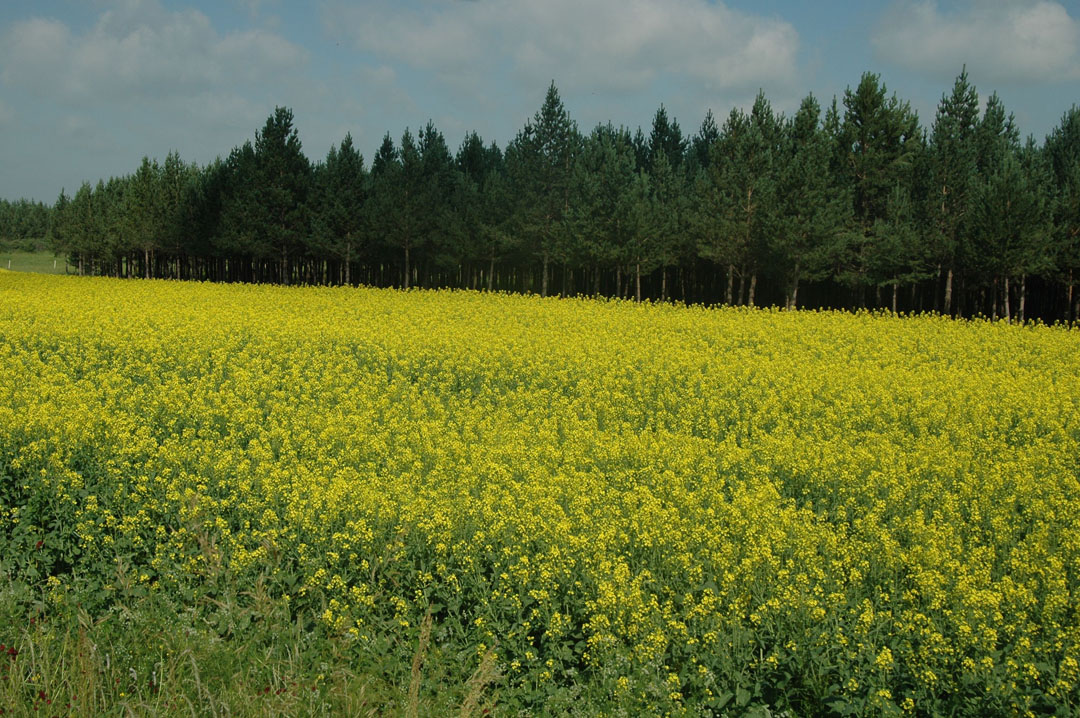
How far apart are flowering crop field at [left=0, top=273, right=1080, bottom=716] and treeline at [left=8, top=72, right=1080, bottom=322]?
99.1ft

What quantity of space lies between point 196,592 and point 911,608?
574 cm

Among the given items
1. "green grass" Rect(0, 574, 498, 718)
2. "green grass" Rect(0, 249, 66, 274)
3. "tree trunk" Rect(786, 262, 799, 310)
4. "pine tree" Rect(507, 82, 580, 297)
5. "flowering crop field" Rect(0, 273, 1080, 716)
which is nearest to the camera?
"green grass" Rect(0, 574, 498, 718)

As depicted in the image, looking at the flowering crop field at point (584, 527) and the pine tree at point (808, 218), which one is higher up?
the pine tree at point (808, 218)

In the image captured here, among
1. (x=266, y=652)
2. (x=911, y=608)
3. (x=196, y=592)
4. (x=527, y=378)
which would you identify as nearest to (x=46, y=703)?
(x=266, y=652)

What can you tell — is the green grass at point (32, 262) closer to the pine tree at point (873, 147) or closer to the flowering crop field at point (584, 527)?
the pine tree at point (873, 147)

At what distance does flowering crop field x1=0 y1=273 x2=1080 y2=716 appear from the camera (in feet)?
18.5

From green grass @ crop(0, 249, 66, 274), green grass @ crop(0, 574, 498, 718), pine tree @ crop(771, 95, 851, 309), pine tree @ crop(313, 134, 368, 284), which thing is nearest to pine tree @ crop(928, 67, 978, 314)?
pine tree @ crop(771, 95, 851, 309)

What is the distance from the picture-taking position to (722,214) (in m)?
48.9

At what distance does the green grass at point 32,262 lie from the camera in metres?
124

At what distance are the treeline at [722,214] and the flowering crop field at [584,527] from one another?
3020cm

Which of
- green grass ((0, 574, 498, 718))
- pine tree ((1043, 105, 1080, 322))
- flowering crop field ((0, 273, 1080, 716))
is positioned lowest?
green grass ((0, 574, 498, 718))

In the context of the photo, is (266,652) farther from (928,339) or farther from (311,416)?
(928,339)

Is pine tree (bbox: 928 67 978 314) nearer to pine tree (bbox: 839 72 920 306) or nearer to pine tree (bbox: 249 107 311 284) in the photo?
pine tree (bbox: 839 72 920 306)

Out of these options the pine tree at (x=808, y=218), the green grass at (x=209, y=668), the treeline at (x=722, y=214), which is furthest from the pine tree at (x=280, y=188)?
the green grass at (x=209, y=668)
